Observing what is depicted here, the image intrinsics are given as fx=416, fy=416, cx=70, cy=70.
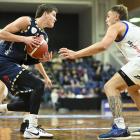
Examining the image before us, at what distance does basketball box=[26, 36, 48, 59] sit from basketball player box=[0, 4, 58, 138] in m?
0.06

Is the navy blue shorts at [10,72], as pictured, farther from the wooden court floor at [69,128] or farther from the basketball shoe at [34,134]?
the wooden court floor at [69,128]

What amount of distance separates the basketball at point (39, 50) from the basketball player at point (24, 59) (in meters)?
0.06

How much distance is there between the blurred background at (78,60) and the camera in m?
14.6

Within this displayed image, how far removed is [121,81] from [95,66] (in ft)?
44.5

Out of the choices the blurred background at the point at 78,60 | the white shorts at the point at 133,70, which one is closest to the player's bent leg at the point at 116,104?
the white shorts at the point at 133,70

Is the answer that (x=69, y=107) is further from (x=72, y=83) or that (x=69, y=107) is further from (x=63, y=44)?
(x=63, y=44)

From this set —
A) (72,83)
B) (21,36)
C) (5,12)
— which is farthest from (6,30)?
(5,12)

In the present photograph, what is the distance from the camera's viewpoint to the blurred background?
48.1ft

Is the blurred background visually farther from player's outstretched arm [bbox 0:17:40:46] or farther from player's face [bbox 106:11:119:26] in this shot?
player's outstretched arm [bbox 0:17:40:46]

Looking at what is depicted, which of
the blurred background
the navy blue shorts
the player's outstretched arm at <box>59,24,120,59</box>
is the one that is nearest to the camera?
the player's outstretched arm at <box>59,24,120,59</box>

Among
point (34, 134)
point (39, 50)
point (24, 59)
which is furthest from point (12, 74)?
point (34, 134)

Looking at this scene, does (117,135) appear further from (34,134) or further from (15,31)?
(15,31)

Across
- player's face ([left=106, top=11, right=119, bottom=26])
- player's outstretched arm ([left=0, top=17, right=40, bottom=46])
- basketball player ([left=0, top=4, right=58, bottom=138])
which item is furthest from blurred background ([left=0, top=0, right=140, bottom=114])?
player's outstretched arm ([left=0, top=17, right=40, bottom=46])

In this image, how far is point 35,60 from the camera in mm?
5090
